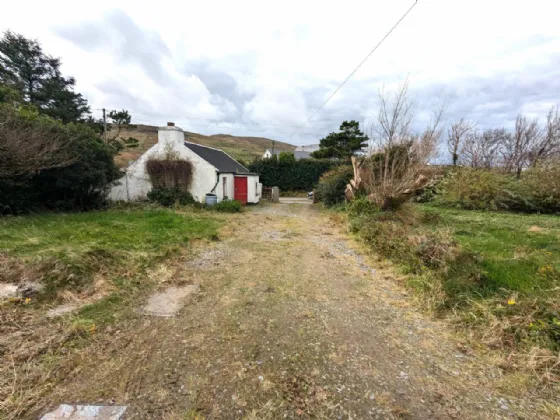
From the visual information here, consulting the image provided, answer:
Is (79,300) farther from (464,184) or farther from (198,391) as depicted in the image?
(464,184)

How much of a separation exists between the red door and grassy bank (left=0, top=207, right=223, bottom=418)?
9.07 metres

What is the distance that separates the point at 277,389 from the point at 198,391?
2.36 feet

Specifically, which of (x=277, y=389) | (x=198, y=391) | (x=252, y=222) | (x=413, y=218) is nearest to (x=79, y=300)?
(x=198, y=391)

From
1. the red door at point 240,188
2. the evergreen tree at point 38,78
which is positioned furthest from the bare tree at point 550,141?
the evergreen tree at point 38,78

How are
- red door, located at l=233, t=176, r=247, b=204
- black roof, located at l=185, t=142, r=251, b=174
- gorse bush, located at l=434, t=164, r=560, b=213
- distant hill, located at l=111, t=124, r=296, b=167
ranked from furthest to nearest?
1. distant hill, located at l=111, t=124, r=296, b=167
2. red door, located at l=233, t=176, r=247, b=204
3. black roof, located at l=185, t=142, r=251, b=174
4. gorse bush, located at l=434, t=164, r=560, b=213

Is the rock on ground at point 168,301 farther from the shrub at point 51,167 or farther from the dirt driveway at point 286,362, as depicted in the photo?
the shrub at point 51,167

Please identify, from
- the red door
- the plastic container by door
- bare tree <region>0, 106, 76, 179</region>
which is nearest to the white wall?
the plastic container by door

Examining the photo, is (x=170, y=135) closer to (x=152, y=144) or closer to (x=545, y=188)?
(x=152, y=144)

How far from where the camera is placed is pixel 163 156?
13867mm

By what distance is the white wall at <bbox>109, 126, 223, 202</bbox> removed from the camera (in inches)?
543

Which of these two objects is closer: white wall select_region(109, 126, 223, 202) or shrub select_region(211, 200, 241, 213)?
shrub select_region(211, 200, 241, 213)

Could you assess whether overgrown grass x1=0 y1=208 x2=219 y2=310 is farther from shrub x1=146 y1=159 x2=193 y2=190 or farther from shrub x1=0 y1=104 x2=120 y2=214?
shrub x1=146 y1=159 x2=193 y2=190

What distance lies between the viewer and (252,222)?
35.5 ft

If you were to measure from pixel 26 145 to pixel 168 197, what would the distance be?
21.0ft
